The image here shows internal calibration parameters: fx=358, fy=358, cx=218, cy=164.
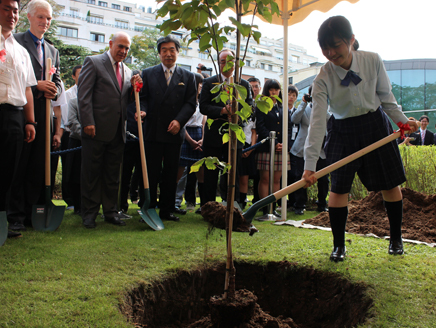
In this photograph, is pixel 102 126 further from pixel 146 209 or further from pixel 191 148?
pixel 191 148

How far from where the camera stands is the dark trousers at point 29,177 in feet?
12.2

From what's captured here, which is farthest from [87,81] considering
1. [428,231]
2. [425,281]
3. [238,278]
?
[428,231]

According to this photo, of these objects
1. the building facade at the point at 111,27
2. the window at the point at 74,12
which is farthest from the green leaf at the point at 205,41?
the window at the point at 74,12

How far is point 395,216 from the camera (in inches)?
118

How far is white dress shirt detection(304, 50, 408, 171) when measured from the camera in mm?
2779

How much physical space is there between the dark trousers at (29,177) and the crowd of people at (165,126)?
1cm

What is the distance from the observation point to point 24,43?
3.86 metres

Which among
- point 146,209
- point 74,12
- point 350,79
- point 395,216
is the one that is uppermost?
point 74,12

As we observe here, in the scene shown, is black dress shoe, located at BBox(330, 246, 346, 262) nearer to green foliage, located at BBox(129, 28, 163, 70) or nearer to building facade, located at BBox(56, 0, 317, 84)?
green foliage, located at BBox(129, 28, 163, 70)

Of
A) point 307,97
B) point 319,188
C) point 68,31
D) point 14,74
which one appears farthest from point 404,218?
point 68,31

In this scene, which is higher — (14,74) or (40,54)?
(40,54)

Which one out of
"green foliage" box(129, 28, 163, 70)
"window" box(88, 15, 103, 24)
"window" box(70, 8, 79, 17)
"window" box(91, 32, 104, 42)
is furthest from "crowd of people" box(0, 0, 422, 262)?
"window" box(70, 8, 79, 17)

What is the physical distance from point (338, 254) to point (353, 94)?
4.17 ft

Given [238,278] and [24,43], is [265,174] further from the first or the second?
[24,43]
